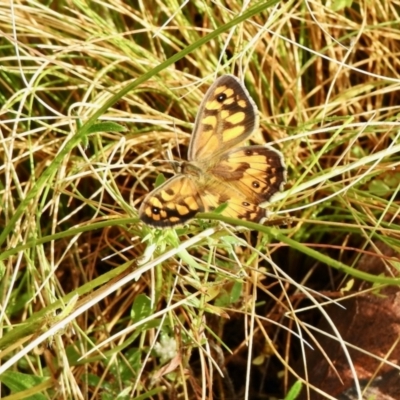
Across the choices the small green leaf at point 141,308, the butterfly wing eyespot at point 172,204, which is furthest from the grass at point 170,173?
the butterfly wing eyespot at point 172,204

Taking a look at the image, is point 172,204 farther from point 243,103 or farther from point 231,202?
point 243,103

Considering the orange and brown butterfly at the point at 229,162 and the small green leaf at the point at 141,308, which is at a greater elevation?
the orange and brown butterfly at the point at 229,162

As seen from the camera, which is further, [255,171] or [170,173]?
[170,173]

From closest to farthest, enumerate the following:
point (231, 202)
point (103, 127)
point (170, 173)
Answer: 1. point (103, 127)
2. point (231, 202)
3. point (170, 173)

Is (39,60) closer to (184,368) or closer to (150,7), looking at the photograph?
(150,7)

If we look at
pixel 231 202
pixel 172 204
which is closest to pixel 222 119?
pixel 231 202

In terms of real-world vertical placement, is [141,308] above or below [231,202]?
below

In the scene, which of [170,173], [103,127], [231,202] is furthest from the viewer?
[170,173]

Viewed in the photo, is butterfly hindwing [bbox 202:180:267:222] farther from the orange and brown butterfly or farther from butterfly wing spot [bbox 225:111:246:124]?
butterfly wing spot [bbox 225:111:246:124]

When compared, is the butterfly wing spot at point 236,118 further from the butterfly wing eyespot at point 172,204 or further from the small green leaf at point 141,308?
the small green leaf at point 141,308
